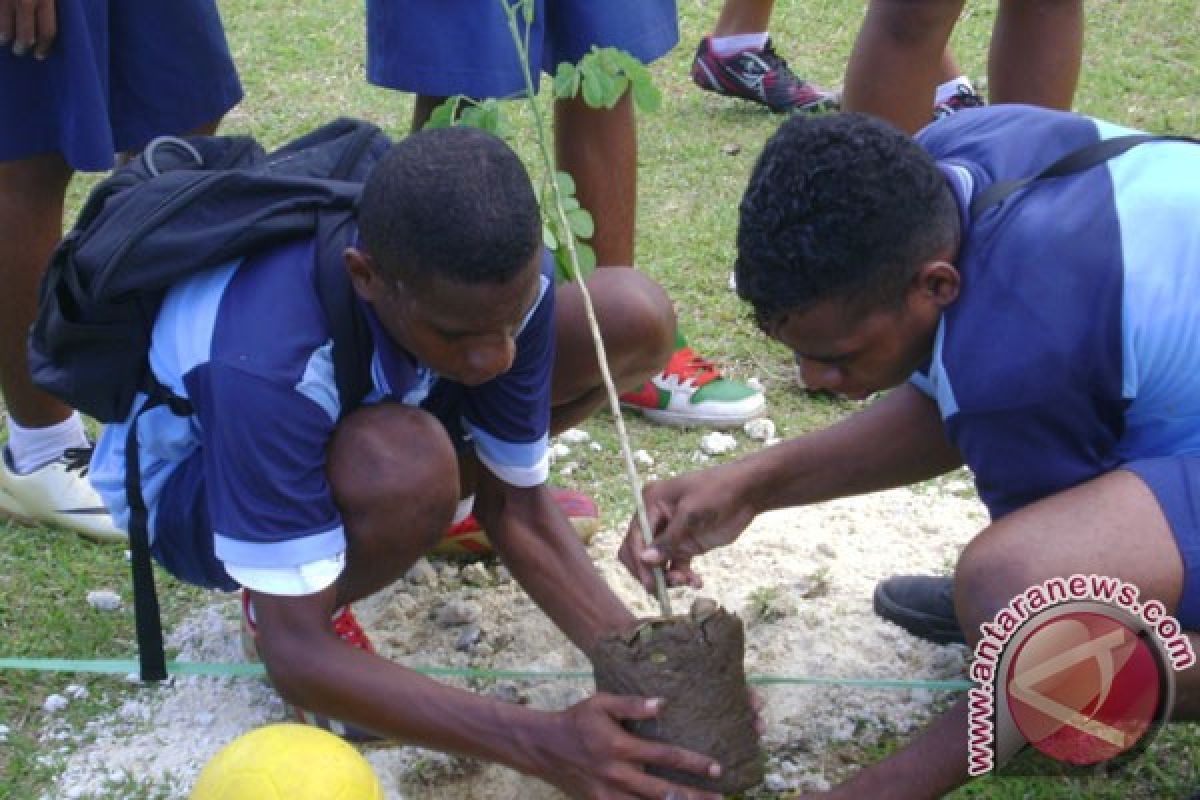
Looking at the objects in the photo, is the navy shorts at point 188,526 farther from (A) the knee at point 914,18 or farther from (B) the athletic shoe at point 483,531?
(A) the knee at point 914,18

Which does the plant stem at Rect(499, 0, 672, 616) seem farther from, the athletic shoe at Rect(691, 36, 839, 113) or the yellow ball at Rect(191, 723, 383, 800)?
the athletic shoe at Rect(691, 36, 839, 113)

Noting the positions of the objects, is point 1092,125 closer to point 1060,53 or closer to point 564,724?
point 564,724

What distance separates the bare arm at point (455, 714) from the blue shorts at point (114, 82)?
127cm

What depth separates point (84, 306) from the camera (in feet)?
8.19

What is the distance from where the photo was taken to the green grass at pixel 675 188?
114 inches

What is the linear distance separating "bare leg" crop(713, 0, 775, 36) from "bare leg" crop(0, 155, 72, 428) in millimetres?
3282

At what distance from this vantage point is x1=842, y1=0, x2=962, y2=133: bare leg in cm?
392

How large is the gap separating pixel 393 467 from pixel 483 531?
77cm

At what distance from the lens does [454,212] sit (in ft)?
7.25

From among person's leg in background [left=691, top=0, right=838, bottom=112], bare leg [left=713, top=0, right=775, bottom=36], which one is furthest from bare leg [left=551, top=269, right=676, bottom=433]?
bare leg [left=713, top=0, right=775, bottom=36]

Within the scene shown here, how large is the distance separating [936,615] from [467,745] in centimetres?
112

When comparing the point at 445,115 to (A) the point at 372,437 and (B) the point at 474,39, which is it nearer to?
(A) the point at 372,437

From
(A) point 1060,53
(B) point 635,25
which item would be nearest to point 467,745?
(B) point 635,25

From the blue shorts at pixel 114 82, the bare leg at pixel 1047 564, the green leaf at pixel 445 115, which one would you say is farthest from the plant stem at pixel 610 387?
the blue shorts at pixel 114 82
